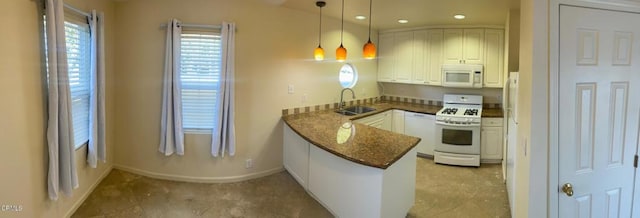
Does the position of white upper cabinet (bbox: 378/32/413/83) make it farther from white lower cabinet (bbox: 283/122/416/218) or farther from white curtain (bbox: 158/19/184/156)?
white curtain (bbox: 158/19/184/156)

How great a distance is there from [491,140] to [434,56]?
5.19 ft

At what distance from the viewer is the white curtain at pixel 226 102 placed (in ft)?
12.5

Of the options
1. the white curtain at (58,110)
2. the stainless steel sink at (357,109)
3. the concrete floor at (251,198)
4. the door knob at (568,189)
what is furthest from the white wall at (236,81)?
the door knob at (568,189)

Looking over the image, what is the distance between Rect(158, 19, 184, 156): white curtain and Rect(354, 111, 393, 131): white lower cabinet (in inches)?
91.7

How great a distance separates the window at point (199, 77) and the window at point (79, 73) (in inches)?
35.3

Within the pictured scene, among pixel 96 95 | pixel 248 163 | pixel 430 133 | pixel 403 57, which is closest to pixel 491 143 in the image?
pixel 430 133

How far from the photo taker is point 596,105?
1.92 m

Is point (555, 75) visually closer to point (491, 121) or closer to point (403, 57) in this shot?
point (491, 121)

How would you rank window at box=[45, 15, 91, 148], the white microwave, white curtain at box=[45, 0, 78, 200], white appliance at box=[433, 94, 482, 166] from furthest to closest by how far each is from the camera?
1. the white microwave
2. white appliance at box=[433, 94, 482, 166]
3. window at box=[45, 15, 91, 148]
4. white curtain at box=[45, 0, 78, 200]

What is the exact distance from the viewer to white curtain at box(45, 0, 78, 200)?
8.13ft

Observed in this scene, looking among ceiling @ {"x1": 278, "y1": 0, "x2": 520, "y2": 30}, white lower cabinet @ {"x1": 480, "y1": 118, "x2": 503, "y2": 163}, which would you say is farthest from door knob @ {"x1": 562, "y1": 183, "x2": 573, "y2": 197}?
white lower cabinet @ {"x1": 480, "y1": 118, "x2": 503, "y2": 163}

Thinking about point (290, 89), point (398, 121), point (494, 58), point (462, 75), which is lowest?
point (398, 121)

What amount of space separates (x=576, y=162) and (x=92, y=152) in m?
4.00

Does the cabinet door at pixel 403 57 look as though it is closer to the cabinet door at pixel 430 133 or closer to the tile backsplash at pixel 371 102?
the tile backsplash at pixel 371 102
